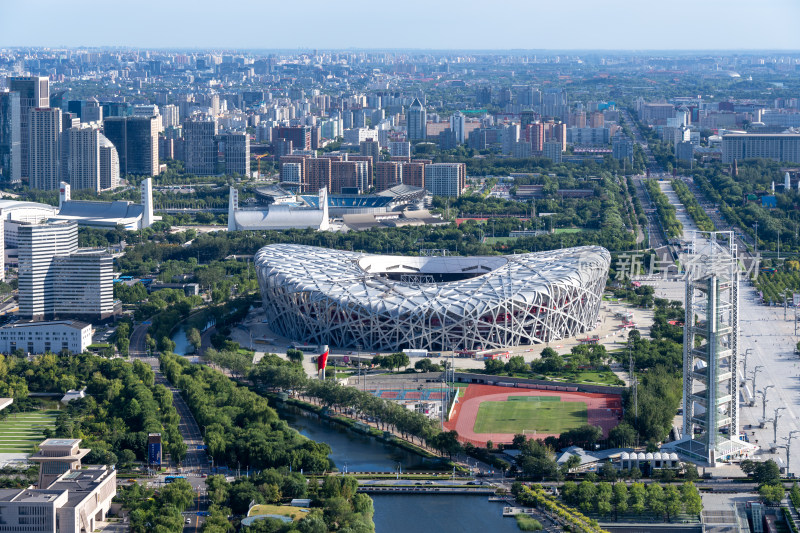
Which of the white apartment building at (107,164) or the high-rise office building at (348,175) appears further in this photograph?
the white apartment building at (107,164)

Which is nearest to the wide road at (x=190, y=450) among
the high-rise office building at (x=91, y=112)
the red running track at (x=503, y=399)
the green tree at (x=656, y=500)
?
the red running track at (x=503, y=399)

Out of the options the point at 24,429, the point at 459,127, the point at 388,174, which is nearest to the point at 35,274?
the point at 24,429

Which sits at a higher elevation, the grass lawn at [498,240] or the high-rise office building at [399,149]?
the high-rise office building at [399,149]

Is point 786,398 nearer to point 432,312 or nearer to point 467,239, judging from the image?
point 432,312

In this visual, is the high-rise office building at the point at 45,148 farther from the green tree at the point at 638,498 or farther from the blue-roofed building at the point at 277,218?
the green tree at the point at 638,498

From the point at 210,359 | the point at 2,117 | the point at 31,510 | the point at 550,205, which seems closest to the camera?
the point at 31,510

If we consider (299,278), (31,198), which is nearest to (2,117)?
(31,198)

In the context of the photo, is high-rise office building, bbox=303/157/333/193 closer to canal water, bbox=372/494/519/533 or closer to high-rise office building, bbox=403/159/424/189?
high-rise office building, bbox=403/159/424/189

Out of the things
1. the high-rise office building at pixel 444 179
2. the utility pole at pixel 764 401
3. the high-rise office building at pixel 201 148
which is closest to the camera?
the utility pole at pixel 764 401
